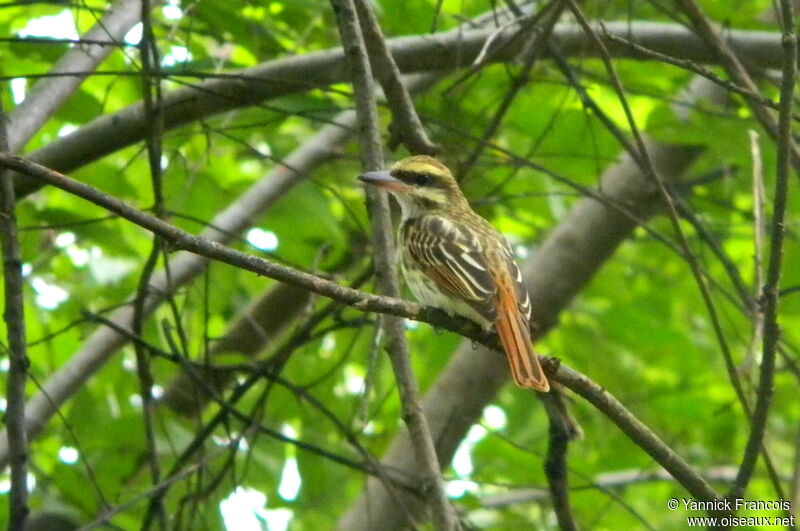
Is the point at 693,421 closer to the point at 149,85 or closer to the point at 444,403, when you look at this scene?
the point at 444,403

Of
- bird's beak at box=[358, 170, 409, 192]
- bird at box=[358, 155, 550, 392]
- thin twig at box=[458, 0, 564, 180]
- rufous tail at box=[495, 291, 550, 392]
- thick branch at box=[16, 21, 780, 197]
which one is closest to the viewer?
rufous tail at box=[495, 291, 550, 392]

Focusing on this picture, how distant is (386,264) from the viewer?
432 cm

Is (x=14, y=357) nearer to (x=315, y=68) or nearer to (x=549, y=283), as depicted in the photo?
(x=315, y=68)

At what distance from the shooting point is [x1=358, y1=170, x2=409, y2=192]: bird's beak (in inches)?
178

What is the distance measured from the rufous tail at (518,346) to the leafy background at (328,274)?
58 cm

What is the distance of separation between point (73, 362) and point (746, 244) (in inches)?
195

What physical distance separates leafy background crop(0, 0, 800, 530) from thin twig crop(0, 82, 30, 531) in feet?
1.07

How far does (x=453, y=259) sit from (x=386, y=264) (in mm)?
552

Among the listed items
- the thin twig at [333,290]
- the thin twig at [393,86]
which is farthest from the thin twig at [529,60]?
the thin twig at [333,290]

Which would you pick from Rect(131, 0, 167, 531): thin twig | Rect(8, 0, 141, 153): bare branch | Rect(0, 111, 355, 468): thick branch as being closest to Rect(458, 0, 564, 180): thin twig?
Rect(0, 111, 355, 468): thick branch

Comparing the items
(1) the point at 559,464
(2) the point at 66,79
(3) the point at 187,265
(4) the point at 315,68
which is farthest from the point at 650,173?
(3) the point at 187,265

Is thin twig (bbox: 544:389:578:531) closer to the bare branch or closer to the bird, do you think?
the bird

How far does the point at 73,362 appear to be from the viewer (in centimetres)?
562

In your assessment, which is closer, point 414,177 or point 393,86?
point 393,86
